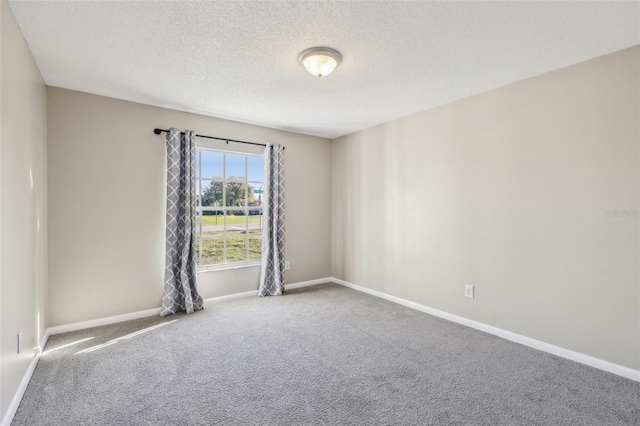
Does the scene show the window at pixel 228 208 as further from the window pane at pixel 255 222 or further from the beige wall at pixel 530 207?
the beige wall at pixel 530 207

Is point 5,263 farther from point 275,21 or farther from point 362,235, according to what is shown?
point 362,235

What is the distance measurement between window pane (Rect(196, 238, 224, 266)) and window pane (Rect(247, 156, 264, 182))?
97 cm

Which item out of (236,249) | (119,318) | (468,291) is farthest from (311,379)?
(236,249)

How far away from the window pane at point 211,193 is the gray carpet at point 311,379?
1473 millimetres

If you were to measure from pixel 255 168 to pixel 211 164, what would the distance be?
611mm

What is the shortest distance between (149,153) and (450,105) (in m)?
3.34

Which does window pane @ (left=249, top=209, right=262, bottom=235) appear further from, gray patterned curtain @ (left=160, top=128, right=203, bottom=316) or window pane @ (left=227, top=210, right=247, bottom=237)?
gray patterned curtain @ (left=160, top=128, right=203, bottom=316)

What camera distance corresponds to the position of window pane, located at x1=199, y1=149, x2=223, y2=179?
400 centimetres

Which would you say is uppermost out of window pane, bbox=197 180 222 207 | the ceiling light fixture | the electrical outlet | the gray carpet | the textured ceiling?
the textured ceiling

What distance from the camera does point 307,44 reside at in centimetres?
223

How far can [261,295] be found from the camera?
168 inches

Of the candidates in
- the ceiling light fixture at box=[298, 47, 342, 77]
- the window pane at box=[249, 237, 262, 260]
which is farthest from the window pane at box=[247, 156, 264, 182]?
the ceiling light fixture at box=[298, 47, 342, 77]

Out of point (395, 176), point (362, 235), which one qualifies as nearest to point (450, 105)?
point (395, 176)

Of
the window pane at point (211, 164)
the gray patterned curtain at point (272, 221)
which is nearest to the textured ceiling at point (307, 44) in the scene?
the window pane at point (211, 164)
